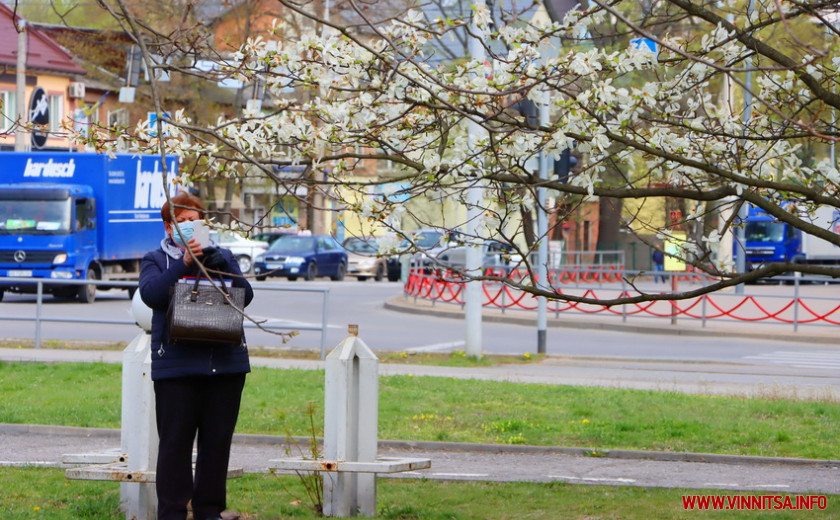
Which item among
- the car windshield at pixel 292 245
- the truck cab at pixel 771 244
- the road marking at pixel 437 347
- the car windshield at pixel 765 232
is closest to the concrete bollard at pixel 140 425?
the road marking at pixel 437 347

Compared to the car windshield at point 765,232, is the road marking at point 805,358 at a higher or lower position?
lower

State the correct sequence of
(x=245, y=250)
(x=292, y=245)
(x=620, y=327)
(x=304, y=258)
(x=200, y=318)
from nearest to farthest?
(x=200, y=318) < (x=620, y=327) < (x=304, y=258) < (x=292, y=245) < (x=245, y=250)

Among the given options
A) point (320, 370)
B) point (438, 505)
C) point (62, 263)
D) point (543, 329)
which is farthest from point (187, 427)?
point (62, 263)

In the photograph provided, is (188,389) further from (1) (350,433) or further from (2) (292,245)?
(2) (292,245)

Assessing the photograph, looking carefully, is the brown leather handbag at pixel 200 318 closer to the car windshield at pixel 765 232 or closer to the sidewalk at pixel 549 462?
the sidewalk at pixel 549 462

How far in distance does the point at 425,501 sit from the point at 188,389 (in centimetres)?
221

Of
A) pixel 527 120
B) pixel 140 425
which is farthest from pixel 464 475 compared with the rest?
pixel 527 120

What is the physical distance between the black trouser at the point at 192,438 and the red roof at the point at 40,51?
47.8 m

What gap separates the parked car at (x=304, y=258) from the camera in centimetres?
4462

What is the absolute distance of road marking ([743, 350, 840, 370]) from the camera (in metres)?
19.6

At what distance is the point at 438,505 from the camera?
25.9 ft

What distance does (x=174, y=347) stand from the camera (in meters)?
6.31

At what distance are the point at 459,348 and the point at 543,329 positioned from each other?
5.68ft

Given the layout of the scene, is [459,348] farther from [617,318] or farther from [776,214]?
[776,214]
